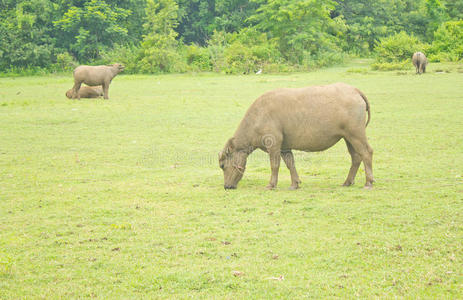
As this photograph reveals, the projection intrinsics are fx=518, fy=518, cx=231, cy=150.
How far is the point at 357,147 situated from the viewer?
797 cm

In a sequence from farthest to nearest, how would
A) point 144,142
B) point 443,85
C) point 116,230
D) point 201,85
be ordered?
point 201,85 < point 443,85 < point 144,142 < point 116,230

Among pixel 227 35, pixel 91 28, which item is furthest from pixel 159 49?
pixel 227 35

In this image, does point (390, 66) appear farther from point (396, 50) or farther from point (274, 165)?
point (274, 165)

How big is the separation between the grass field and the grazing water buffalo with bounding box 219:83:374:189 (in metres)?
0.45

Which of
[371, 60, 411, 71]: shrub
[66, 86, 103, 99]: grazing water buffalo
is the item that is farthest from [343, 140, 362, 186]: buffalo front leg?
[371, 60, 411, 71]: shrub

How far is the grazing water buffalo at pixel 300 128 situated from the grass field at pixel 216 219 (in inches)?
17.7

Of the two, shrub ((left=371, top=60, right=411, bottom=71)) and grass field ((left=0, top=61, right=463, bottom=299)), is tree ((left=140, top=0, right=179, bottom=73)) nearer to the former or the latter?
shrub ((left=371, top=60, right=411, bottom=71))

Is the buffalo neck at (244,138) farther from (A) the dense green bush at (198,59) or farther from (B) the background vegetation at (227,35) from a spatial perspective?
(A) the dense green bush at (198,59)

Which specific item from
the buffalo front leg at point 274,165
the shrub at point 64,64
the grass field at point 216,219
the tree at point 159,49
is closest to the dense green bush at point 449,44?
the tree at point 159,49

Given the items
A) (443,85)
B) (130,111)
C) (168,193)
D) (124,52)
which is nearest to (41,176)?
(168,193)

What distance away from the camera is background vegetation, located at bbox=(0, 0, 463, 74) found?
3897cm

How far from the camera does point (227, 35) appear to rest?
4659cm

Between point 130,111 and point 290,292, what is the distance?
1482 centimetres

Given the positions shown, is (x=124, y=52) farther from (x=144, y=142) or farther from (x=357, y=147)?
(x=357, y=147)
